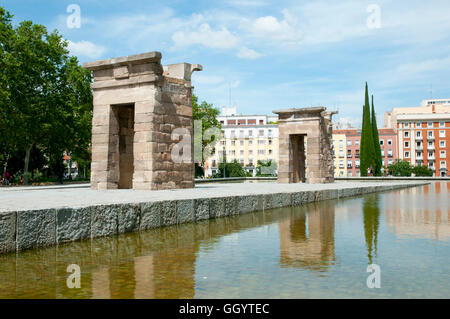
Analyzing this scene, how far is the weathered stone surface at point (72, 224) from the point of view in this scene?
7109 mm

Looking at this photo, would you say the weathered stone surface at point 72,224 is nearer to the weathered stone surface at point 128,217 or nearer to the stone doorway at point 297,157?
the weathered stone surface at point 128,217

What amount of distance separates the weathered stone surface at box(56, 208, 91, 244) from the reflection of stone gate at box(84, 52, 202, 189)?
820cm

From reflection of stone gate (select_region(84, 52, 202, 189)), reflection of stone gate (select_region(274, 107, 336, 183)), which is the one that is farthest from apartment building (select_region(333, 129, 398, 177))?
reflection of stone gate (select_region(84, 52, 202, 189))

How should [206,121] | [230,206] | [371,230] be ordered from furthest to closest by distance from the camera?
[206,121], [230,206], [371,230]

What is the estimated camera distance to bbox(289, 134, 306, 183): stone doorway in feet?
99.1

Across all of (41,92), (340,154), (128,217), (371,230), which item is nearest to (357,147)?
(340,154)

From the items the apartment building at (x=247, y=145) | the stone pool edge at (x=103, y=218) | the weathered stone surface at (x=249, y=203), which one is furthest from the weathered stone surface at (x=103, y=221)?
the apartment building at (x=247, y=145)

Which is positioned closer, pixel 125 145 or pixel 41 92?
pixel 125 145

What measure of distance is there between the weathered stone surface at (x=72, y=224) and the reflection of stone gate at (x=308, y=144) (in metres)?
22.3

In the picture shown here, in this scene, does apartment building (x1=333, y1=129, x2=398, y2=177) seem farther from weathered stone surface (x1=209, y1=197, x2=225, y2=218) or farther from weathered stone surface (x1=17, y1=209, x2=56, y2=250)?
weathered stone surface (x1=17, y1=209, x2=56, y2=250)

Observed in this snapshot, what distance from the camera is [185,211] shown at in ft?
32.6

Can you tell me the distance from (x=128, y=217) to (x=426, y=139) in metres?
98.2

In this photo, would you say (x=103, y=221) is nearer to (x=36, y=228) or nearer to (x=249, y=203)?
(x=36, y=228)

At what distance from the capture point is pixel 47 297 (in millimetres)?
4410
